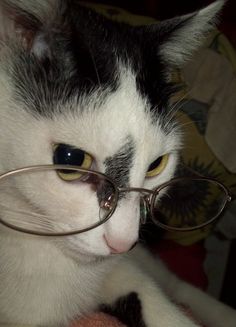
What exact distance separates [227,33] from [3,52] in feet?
3.17

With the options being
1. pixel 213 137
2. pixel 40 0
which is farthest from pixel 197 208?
pixel 40 0

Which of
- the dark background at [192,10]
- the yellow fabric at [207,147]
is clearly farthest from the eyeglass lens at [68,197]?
the dark background at [192,10]

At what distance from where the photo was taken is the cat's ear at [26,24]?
2.02 feet

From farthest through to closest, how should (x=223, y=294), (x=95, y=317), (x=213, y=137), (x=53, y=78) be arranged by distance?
(x=223, y=294)
(x=213, y=137)
(x=95, y=317)
(x=53, y=78)

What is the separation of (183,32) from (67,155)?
0.32 m

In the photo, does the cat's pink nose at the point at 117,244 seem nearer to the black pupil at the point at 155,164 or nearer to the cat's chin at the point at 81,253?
the cat's chin at the point at 81,253

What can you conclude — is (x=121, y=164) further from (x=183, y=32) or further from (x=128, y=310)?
(x=128, y=310)

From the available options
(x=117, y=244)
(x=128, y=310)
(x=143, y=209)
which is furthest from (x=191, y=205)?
(x=117, y=244)

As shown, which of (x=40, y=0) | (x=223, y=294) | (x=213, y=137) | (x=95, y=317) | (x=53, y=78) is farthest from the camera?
(x=223, y=294)

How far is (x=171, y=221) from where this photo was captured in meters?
1.39

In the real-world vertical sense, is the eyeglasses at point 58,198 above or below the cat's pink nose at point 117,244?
above

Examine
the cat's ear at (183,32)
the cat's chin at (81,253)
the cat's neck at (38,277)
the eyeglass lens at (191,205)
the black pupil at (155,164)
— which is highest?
the cat's ear at (183,32)

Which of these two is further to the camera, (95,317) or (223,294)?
(223,294)

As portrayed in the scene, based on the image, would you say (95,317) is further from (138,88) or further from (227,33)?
(227,33)
